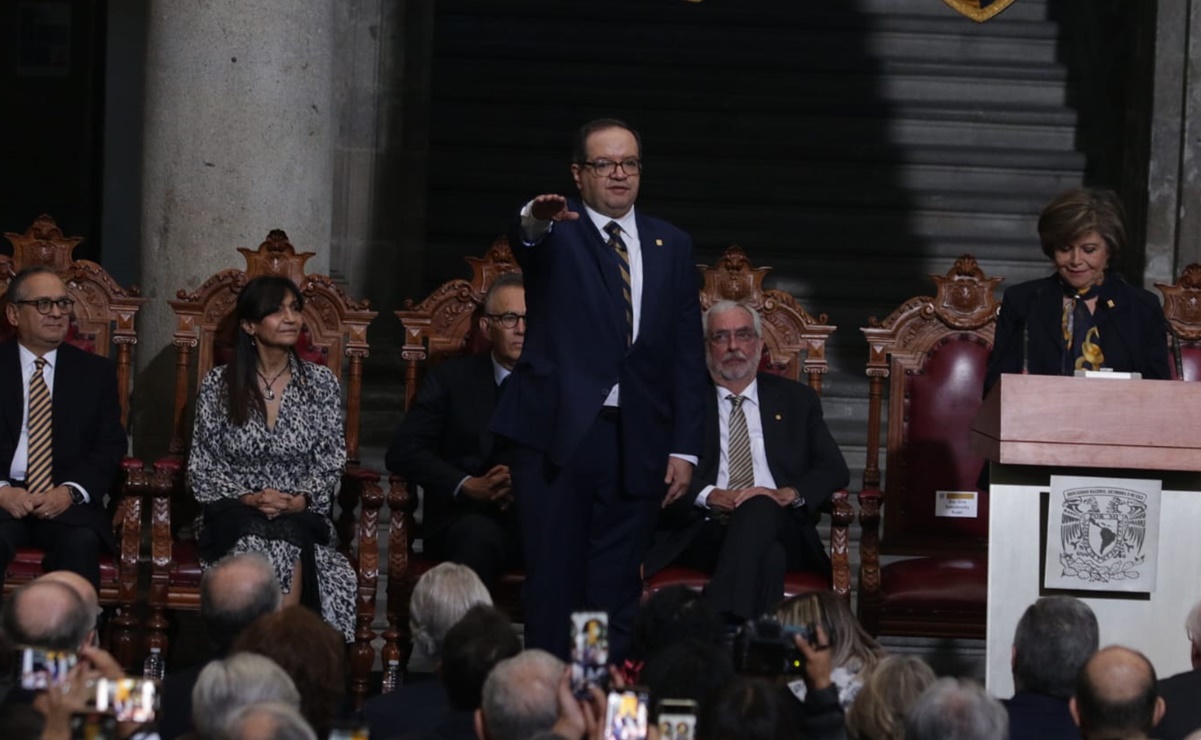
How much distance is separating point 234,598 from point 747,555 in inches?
73.4

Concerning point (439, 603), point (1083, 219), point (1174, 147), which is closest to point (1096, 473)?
point (1083, 219)

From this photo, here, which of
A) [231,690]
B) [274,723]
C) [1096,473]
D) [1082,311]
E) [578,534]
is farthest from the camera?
[1082,311]

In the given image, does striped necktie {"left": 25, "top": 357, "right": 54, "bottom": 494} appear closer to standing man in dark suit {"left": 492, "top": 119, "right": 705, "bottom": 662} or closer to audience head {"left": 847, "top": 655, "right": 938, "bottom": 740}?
standing man in dark suit {"left": 492, "top": 119, "right": 705, "bottom": 662}

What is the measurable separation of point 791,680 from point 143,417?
3.14 m

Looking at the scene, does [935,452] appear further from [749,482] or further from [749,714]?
[749,714]

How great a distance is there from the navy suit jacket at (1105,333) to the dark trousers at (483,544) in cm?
139

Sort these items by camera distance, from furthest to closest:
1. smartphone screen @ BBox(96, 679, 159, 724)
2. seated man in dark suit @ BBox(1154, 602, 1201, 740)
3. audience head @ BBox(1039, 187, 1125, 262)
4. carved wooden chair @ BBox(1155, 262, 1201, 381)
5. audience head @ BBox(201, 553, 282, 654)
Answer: carved wooden chair @ BBox(1155, 262, 1201, 381), audience head @ BBox(1039, 187, 1125, 262), audience head @ BBox(201, 553, 282, 654), seated man in dark suit @ BBox(1154, 602, 1201, 740), smartphone screen @ BBox(96, 679, 159, 724)

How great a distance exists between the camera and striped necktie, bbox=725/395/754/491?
5855mm

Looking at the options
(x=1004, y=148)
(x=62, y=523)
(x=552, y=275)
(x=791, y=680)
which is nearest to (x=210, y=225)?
(x=62, y=523)

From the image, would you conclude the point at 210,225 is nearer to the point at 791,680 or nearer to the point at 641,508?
the point at 641,508

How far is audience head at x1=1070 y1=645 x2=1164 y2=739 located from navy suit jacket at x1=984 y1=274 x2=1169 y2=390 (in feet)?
6.29

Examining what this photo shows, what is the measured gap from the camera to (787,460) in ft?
19.3

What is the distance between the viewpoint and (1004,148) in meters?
9.91

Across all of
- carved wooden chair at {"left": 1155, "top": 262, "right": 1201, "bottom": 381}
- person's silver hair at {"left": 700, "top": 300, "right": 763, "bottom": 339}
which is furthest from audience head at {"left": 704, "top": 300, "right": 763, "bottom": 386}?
carved wooden chair at {"left": 1155, "top": 262, "right": 1201, "bottom": 381}
